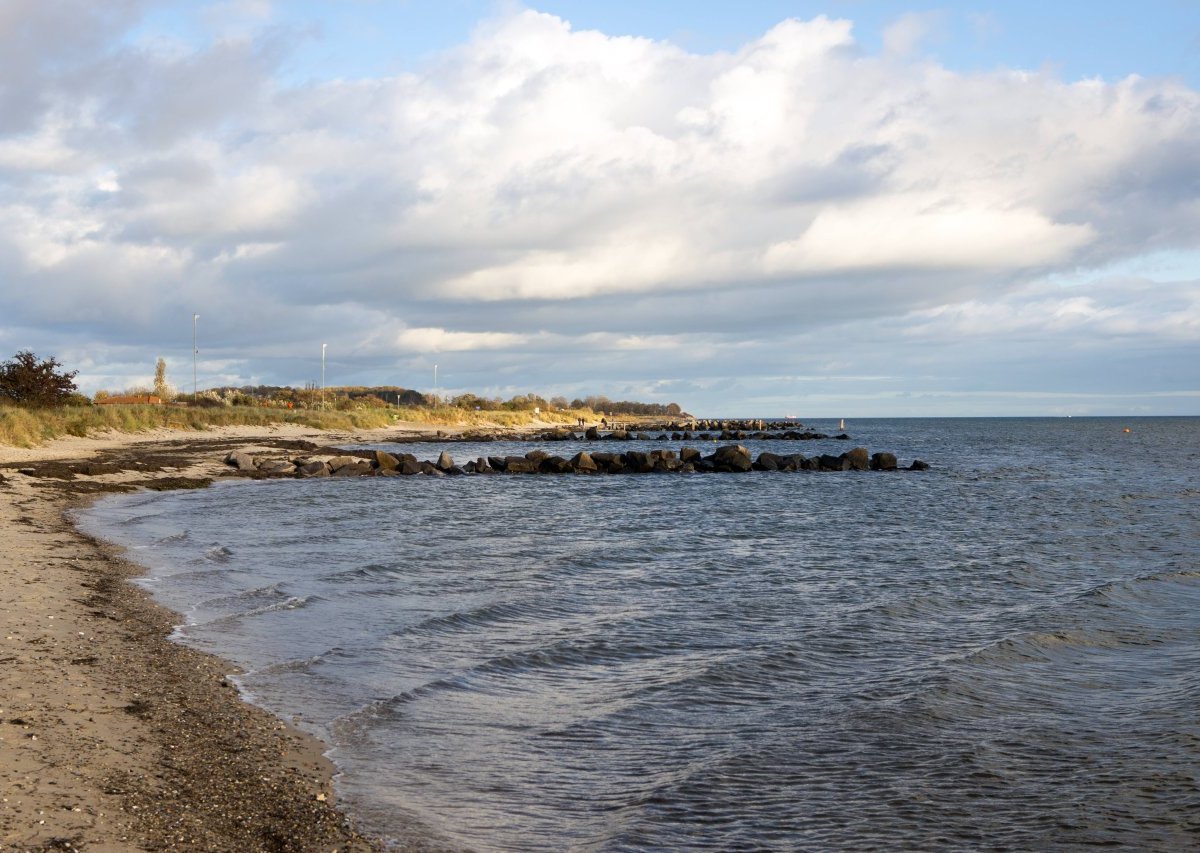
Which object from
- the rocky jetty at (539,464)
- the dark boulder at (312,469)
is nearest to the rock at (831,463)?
the rocky jetty at (539,464)

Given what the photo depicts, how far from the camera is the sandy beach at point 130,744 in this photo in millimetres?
5793

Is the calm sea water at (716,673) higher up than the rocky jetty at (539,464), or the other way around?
the rocky jetty at (539,464)

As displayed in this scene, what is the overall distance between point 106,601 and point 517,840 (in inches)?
344

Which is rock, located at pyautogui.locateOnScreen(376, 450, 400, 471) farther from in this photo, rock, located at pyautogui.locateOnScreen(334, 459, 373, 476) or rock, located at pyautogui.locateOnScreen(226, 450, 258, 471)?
rock, located at pyautogui.locateOnScreen(226, 450, 258, 471)

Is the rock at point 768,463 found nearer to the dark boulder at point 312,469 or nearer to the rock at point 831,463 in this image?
the rock at point 831,463

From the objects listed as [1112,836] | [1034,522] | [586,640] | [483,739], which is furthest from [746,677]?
[1034,522]

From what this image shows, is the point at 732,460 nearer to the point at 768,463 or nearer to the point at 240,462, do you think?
the point at 768,463

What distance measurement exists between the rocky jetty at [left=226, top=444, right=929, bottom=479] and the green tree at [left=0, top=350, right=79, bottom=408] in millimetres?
12568

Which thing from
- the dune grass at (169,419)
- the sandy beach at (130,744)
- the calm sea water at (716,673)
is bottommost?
the calm sea water at (716,673)

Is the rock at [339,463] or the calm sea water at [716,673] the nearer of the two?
the calm sea water at [716,673]

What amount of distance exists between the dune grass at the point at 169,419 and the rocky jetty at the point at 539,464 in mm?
7541

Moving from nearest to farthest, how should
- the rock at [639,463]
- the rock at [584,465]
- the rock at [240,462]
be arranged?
the rock at [240,462]
the rock at [584,465]
the rock at [639,463]

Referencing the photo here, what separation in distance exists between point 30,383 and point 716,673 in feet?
154

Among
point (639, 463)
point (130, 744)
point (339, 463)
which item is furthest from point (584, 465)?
point (130, 744)
